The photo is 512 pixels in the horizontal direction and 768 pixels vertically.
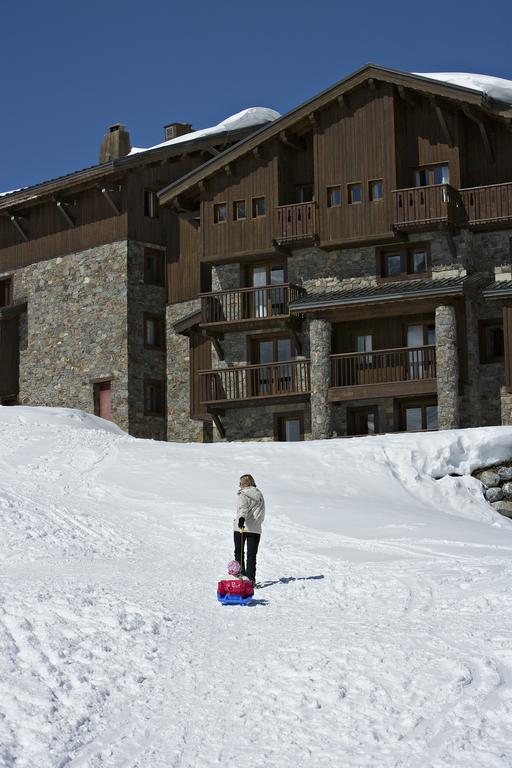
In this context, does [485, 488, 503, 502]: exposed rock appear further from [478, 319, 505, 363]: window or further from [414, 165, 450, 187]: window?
[414, 165, 450, 187]: window

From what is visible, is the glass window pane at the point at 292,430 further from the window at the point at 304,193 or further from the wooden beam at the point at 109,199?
the wooden beam at the point at 109,199

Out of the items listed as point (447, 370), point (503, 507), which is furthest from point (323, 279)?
point (503, 507)

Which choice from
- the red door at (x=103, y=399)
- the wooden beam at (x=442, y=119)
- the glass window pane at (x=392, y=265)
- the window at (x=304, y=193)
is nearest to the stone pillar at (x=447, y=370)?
the glass window pane at (x=392, y=265)

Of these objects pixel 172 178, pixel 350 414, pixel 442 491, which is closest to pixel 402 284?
pixel 350 414

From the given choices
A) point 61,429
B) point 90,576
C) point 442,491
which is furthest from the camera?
point 61,429

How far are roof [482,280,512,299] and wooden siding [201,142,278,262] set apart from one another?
7.02 m

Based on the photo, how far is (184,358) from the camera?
3869 cm

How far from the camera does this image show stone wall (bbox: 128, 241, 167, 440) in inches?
1490

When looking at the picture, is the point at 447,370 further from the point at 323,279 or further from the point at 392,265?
the point at 323,279

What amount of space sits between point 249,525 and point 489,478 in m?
11.3

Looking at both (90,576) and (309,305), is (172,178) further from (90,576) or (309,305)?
(90,576)

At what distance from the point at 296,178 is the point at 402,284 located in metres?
5.61

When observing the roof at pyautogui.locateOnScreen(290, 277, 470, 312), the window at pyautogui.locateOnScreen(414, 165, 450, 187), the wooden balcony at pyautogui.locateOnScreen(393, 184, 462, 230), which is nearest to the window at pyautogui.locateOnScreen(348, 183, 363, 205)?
the wooden balcony at pyautogui.locateOnScreen(393, 184, 462, 230)

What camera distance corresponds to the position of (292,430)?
33281mm
